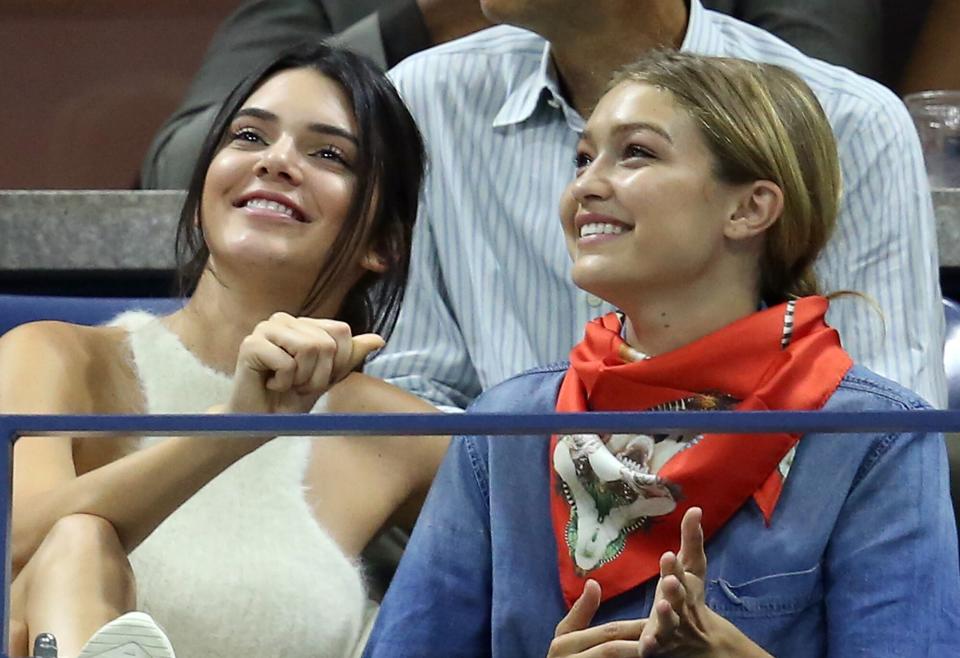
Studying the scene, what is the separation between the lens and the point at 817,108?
1033 mm

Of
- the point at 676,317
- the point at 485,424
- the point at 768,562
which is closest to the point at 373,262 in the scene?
the point at 676,317

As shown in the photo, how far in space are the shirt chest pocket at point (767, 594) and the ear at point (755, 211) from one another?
0.27 m

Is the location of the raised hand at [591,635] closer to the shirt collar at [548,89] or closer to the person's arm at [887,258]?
the person's arm at [887,258]

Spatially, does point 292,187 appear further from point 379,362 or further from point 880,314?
point 880,314

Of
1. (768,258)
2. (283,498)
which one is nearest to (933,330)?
(768,258)

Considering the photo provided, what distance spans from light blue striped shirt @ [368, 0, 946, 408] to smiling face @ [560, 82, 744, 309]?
0.71 feet

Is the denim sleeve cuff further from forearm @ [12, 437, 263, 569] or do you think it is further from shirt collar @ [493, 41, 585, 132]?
forearm @ [12, 437, 263, 569]

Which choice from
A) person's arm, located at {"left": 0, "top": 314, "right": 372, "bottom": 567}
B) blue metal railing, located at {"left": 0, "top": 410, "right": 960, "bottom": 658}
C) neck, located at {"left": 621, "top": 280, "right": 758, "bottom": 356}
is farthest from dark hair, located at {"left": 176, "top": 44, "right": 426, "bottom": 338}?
blue metal railing, located at {"left": 0, "top": 410, "right": 960, "bottom": 658}

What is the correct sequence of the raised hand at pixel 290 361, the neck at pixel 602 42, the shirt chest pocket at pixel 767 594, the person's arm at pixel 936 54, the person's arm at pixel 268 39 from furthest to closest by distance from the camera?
the person's arm at pixel 936 54 < the person's arm at pixel 268 39 < the neck at pixel 602 42 < the raised hand at pixel 290 361 < the shirt chest pocket at pixel 767 594

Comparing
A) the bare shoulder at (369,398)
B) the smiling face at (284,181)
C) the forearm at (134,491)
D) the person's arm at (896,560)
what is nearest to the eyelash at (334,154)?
the smiling face at (284,181)

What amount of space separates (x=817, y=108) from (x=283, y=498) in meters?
0.41

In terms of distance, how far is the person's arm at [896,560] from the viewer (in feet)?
2.36

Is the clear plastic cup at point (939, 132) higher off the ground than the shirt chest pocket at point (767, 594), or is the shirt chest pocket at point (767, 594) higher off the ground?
the shirt chest pocket at point (767, 594)

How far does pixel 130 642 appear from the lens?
25.5 inches
